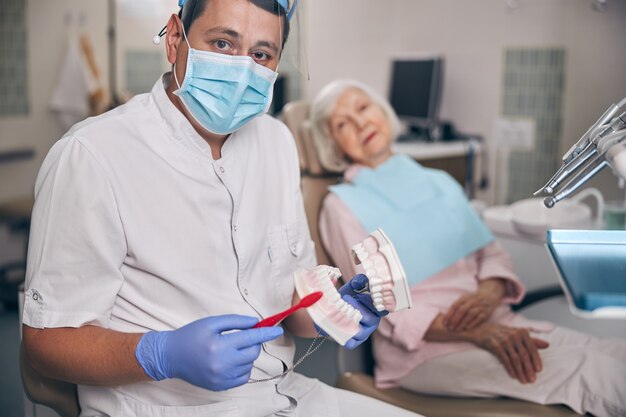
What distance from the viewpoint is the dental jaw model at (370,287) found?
1.04m

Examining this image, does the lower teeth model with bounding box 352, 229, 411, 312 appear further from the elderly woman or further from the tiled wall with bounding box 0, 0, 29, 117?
the tiled wall with bounding box 0, 0, 29, 117

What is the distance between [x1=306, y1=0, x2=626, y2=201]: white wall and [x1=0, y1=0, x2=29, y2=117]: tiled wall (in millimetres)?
1784

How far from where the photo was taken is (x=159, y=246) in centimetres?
119

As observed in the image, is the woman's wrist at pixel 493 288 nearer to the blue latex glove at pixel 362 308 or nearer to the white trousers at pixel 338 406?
the white trousers at pixel 338 406

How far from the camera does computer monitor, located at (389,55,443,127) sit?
150 inches

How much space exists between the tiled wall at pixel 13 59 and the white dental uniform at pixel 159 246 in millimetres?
2963

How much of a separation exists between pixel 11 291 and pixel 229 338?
2825 millimetres

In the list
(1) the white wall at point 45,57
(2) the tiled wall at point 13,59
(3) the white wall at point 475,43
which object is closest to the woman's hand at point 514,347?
(3) the white wall at point 475,43

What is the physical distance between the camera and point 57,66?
4090 millimetres

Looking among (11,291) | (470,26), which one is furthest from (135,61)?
(470,26)

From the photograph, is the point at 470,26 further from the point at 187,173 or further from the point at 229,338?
the point at 229,338

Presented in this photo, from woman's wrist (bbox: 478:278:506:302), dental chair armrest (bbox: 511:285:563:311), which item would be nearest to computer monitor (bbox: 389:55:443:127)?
dental chair armrest (bbox: 511:285:563:311)

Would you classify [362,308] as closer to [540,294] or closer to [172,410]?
[172,410]

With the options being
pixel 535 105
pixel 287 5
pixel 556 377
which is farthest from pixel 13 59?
pixel 556 377
